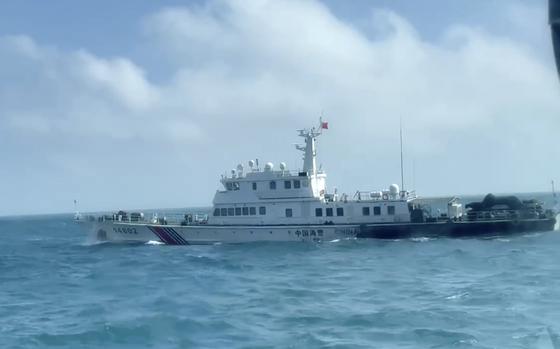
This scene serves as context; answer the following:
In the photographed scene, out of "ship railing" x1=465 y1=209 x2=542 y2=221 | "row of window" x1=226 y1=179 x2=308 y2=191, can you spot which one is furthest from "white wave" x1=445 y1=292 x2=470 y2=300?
"ship railing" x1=465 y1=209 x2=542 y2=221

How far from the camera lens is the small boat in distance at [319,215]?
135 ft

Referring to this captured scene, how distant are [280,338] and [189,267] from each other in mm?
16948

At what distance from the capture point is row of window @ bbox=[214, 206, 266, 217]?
42.2m

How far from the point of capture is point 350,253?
35.3 metres

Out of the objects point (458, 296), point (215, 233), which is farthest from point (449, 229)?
point (458, 296)

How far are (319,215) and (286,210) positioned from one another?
2.22 meters

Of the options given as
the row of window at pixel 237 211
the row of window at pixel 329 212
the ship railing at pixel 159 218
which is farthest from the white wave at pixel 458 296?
the ship railing at pixel 159 218

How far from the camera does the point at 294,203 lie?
137ft

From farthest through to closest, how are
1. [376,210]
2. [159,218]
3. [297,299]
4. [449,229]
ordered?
1. [159,218]
2. [376,210]
3. [449,229]
4. [297,299]

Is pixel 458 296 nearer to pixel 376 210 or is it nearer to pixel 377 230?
pixel 377 230

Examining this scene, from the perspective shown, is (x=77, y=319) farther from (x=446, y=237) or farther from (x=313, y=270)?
(x=446, y=237)

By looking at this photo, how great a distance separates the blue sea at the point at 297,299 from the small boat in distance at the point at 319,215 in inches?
136

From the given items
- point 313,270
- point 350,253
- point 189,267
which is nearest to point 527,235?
point 350,253

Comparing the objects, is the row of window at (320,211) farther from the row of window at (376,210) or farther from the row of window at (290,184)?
the row of window at (290,184)
